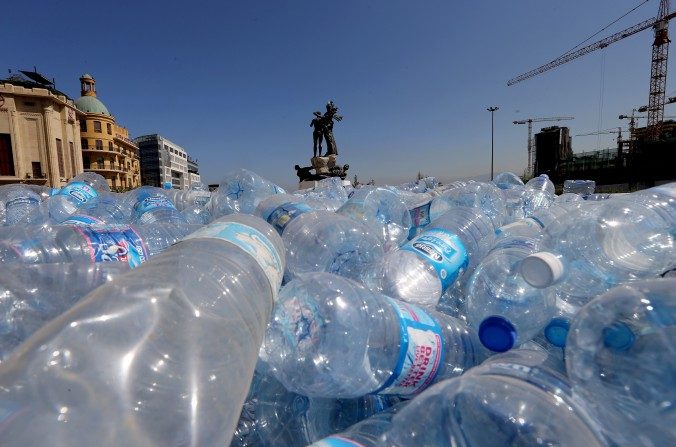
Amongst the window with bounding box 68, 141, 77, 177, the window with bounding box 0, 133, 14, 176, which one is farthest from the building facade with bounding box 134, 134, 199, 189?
A: the window with bounding box 0, 133, 14, 176

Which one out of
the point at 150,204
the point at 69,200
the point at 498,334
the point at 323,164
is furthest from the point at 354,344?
the point at 323,164

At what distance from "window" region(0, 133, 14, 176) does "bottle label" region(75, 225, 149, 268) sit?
34.6m

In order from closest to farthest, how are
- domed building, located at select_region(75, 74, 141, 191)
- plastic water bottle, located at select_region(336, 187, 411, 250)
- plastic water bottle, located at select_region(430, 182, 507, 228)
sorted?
1. plastic water bottle, located at select_region(336, 187, 411, 250)
2. plastic water bottle, located at select_region(430, 182, 507, 228)
3. domed building, located at select_region(75, 74, 141, 191)

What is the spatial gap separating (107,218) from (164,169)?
81052 mm

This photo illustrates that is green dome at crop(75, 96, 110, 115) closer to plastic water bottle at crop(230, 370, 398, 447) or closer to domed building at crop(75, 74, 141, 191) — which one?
domed building at crop(75, 74, 141, 191)

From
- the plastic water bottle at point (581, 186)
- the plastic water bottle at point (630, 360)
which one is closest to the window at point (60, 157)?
the plastic water bottle at point (581, 186)

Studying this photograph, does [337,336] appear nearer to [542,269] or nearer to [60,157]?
[542,269]

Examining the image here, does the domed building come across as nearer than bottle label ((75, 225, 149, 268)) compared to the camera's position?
No

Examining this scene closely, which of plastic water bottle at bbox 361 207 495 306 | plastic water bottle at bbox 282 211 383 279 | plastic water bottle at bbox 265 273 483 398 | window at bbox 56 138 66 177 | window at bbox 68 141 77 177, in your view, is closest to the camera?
plastic water bottle at bbox 265 273 483 398

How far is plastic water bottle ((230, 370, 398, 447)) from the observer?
1.35 m

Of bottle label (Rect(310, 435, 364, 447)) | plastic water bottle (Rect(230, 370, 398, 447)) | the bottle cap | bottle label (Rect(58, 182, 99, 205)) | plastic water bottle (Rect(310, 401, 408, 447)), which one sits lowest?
plastic water bottle (Rect(230, 370, 398, 447))

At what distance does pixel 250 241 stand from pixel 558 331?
1.15 m

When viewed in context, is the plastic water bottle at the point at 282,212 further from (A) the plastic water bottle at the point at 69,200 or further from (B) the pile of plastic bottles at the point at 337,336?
(A) the plastic water bottle at the point at 69,200

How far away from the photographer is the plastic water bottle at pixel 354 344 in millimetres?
1236
